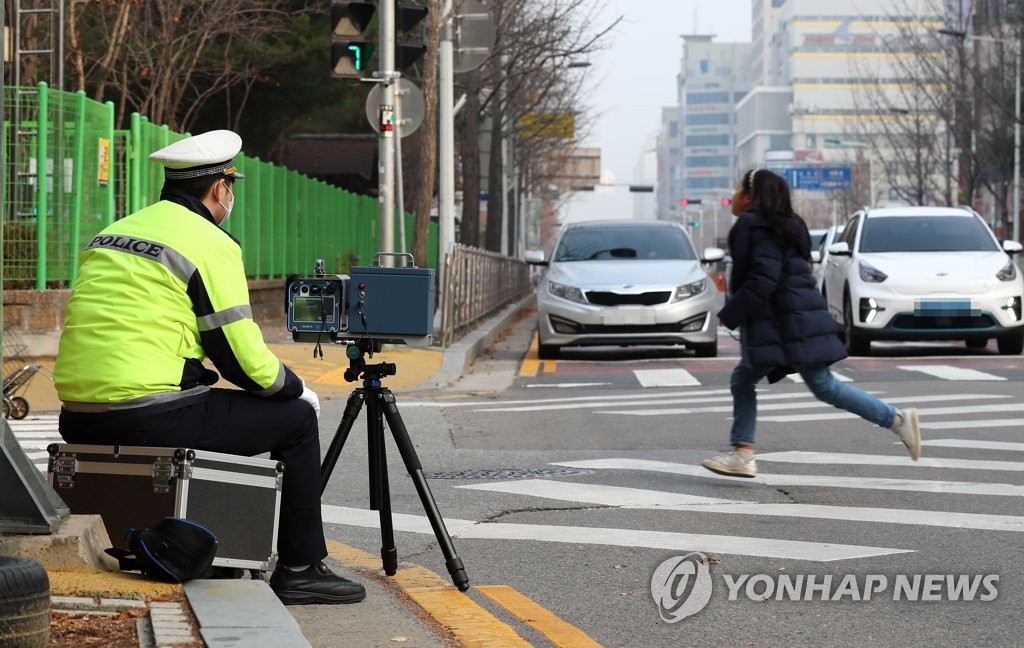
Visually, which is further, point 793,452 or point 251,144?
point 251,144

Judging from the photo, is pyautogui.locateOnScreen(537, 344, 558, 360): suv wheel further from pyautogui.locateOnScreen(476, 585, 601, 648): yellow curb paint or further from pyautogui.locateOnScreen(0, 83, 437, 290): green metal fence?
pyautogui.locateOnScreen(476, 585, 601, 648): yellow curb paint

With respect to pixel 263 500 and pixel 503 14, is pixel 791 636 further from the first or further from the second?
pixel 503 14

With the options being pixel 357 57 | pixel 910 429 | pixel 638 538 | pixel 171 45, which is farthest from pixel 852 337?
pixel 171 45

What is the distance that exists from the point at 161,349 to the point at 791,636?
2140mm

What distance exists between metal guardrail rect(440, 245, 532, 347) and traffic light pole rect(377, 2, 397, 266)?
1.81 metres

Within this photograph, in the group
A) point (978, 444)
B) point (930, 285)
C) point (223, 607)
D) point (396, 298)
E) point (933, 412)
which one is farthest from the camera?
point (930, 285)

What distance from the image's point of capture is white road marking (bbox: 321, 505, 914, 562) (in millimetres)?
6902

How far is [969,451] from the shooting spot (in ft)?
33.6

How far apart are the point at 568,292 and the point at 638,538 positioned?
11.9 m

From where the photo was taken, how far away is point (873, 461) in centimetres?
990

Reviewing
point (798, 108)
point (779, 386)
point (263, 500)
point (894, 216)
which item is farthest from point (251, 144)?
point (798, 108)

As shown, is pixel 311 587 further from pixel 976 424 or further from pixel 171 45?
pixel 171 45

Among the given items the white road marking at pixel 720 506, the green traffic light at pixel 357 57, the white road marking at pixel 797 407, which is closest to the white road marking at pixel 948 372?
the white road marking at pixel 797 407

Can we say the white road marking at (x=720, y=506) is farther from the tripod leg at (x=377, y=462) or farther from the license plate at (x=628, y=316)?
the license plate at (x=628, y=316)
